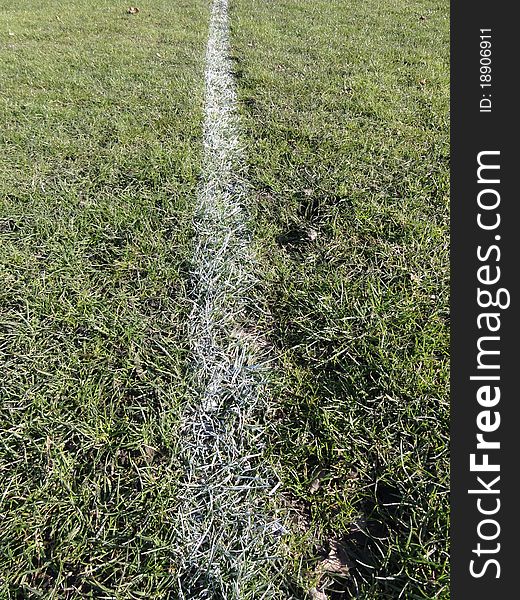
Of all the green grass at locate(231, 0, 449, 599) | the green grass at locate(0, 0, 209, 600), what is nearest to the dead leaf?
the green grass at locate(231, 0, 449, 599)

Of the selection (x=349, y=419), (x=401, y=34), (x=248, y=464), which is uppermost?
(x=401, y=34)

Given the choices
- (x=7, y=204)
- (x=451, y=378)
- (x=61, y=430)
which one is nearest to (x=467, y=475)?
(x=451, y=378)

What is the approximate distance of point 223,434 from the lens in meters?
1.83

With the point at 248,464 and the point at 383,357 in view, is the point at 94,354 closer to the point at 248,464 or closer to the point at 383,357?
the point at 248,464

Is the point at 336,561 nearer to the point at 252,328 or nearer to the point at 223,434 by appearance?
the point at 223,434

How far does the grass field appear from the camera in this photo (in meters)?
1.50

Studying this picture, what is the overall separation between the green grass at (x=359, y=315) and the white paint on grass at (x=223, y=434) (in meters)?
0.11

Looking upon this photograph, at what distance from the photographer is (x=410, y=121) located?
13.1 feet

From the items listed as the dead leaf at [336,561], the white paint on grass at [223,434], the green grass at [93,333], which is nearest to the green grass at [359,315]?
the dead leaf at [336,561]

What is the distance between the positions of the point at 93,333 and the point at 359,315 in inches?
52.0

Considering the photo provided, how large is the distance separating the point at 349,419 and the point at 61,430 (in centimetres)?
116

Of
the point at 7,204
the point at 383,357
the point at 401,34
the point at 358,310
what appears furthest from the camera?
the point at 401,34

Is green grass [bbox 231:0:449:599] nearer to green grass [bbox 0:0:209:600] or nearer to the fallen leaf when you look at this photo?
the fallen leaf

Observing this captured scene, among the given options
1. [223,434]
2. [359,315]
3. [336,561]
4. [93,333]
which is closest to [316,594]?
[336,561]
